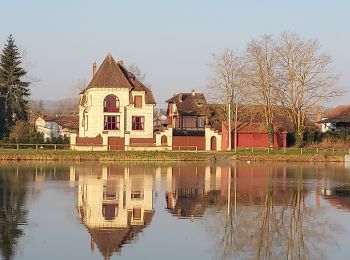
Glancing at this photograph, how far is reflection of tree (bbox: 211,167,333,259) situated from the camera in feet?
61.2

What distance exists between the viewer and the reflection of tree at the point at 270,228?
1864 centimetres

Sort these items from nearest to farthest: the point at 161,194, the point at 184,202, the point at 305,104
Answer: the point at 184,202 → the point at 161,194 → the point at 305,104

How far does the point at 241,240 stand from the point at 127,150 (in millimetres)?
50474

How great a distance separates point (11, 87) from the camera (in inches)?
3258

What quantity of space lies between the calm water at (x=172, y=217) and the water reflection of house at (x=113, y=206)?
3 cm

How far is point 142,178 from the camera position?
42281mm

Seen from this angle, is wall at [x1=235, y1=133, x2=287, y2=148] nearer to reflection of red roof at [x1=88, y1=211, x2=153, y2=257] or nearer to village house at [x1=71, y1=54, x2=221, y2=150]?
village house at [x1=71, y1=54, x2=221, y2=150]

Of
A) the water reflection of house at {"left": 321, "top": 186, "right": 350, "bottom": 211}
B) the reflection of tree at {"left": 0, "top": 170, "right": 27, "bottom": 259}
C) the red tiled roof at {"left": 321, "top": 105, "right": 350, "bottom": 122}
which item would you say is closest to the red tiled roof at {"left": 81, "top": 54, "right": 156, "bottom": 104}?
the red tiled roof at {"left": 321, "top": 105, "right": 350, "bottom": 122}

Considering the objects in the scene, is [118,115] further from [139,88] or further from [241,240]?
[241,240]

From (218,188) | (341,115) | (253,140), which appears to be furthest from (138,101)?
(218,188)

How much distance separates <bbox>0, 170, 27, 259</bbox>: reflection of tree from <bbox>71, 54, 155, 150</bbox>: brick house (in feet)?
112

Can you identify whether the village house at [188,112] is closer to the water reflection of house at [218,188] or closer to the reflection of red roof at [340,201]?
the water reflection of house at [218,188]

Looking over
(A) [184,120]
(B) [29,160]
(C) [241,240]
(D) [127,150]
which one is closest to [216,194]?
(C) [241,240]

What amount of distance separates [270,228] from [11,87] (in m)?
64.8
